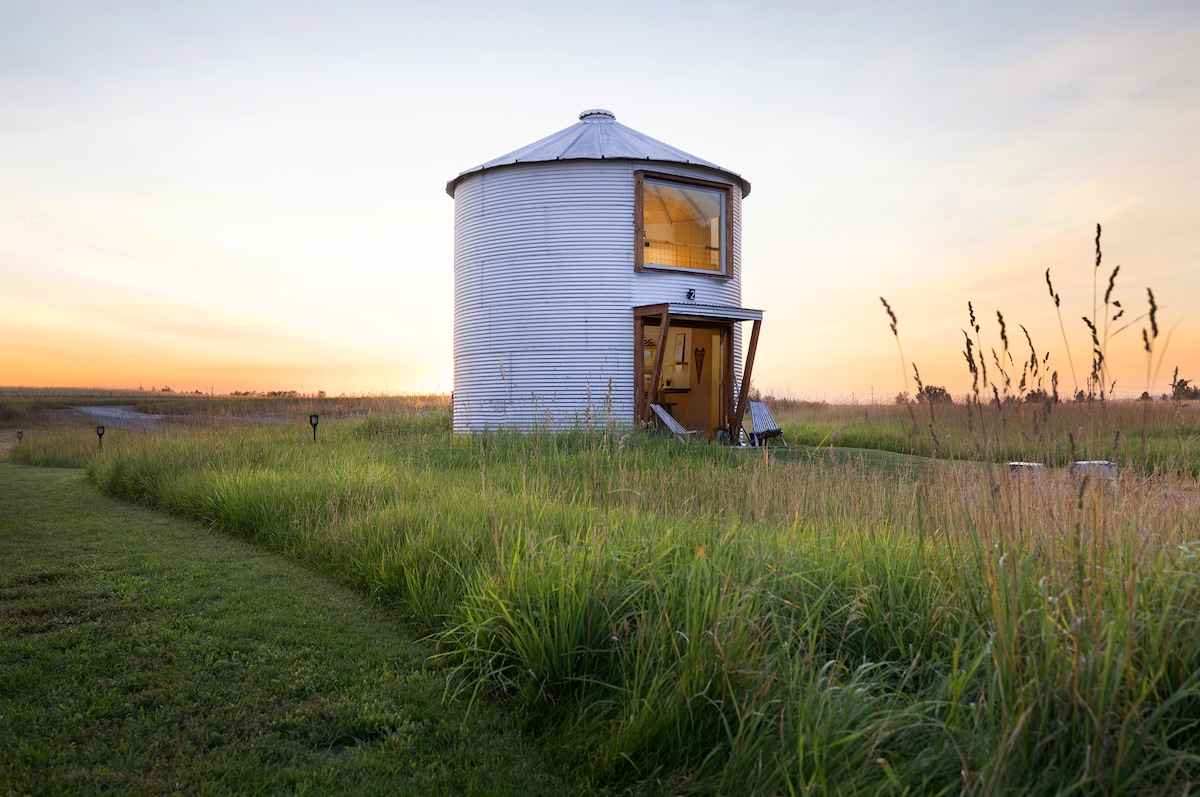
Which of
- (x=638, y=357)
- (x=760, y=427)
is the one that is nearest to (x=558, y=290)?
(x=638, y=357)

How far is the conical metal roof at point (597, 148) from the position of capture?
14805 millimetres

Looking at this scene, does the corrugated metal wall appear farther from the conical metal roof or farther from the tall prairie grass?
the tall prairie grass

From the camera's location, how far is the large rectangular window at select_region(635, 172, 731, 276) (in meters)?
15.1

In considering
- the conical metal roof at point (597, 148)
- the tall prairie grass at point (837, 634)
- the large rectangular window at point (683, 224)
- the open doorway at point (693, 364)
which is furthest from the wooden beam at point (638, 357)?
the tall prairie grass at point (837, 634)

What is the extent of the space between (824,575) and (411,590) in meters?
2.24

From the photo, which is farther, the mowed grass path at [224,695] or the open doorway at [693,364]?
the open doorway at [693,364]

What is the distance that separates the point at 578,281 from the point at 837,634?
38.9 feet

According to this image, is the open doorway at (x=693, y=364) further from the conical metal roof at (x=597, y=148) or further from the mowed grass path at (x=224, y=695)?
the mowed grass path at (x=224, y=695)

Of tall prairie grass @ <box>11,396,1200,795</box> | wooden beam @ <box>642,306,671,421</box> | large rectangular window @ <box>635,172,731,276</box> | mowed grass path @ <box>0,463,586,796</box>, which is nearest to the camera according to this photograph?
tall prairie grass @ <box>11,396,1200,795</box>

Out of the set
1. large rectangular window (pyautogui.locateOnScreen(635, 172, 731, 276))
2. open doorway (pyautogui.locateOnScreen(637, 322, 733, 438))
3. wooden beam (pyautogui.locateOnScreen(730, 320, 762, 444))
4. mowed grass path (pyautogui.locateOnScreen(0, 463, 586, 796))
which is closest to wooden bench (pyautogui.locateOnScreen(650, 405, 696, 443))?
wooden beam (pyautogui.locateOnScreen(730, 320, 762, 444))

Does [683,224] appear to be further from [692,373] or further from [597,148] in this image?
[692,373]

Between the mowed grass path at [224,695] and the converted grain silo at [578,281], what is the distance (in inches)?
355

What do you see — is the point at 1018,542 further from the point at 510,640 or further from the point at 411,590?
the point at 411,590

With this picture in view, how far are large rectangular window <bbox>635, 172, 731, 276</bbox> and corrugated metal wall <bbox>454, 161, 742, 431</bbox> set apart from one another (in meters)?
0.23
